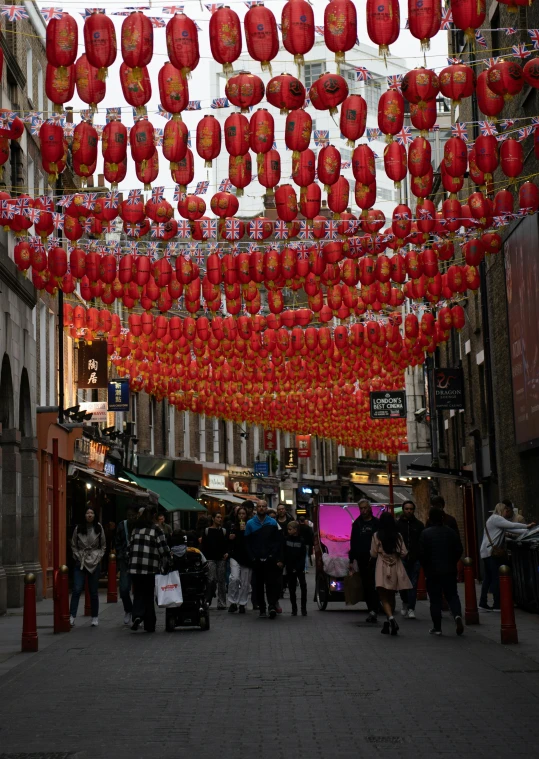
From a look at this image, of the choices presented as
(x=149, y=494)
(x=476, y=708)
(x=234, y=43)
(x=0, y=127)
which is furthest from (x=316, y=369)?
(x=476, y=708)

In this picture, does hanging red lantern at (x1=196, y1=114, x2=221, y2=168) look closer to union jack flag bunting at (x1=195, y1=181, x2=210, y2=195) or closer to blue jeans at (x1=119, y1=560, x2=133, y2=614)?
union jack flag bunting at (x1=195, y1=181, x2=210, y2=195)

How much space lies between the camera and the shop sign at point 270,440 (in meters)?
64.9

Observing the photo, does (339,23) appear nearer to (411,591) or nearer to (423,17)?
(423,17)

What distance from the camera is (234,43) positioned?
1255cm

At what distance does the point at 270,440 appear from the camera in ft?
214

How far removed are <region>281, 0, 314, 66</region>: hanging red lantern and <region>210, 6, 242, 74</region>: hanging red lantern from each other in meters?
0.51

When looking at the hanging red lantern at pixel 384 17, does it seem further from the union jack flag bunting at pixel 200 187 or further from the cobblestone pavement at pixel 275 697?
the union jack flag bunting at pixel 200 187

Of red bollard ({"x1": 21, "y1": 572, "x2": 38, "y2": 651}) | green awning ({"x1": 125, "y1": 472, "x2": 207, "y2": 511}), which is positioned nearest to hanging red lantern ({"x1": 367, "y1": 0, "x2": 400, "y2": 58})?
red bollard ({"x1": 21, "y1": 572, "x2": 38, "y2": 651})

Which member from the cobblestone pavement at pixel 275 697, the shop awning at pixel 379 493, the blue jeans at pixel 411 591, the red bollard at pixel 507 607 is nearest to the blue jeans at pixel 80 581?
the cobblestone pavement at pixel 275 697

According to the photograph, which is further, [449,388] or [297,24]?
[449,388]

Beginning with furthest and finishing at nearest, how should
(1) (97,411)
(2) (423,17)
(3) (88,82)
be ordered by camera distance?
(1) (97,411) → (3) (88,82) → (2) (423,17)

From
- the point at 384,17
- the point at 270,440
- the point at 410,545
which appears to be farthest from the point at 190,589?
the point at 270,440

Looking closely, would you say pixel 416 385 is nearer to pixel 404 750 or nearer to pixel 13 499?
pixel 13 499

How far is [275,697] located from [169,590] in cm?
663
